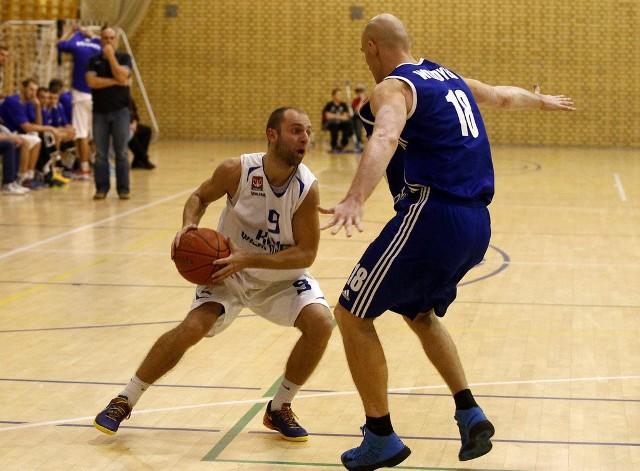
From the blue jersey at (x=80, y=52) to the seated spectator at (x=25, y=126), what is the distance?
1162mm

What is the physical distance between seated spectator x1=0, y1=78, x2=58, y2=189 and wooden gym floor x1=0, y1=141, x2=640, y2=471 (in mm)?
2400

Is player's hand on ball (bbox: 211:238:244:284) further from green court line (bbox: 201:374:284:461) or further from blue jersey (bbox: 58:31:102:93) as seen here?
blue jersey (bbox: 58:31:102:93)

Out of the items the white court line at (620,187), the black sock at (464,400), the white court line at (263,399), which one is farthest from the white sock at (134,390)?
the white court line at (620,187)

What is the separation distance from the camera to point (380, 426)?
12.2 feet

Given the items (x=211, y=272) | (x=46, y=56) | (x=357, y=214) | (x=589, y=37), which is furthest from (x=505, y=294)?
(x=589, y=37)

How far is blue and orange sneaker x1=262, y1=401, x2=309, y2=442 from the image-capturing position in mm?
4195

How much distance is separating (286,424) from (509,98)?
62.4 inches

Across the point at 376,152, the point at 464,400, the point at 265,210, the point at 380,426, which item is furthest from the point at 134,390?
the point at 376,152

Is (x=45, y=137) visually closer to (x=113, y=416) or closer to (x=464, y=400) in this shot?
(x=113, y=416)

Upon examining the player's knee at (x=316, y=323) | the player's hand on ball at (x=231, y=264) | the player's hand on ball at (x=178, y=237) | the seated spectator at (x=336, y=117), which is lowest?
the seated spectator at (x=336, y=117)

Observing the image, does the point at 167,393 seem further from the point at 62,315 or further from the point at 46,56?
the point at 46,56

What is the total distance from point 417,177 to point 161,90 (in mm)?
20690

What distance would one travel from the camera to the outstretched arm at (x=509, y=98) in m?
4.21

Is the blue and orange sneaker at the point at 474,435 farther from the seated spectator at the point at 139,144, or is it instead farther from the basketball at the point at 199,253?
the seated spectator at the point at 139,144
